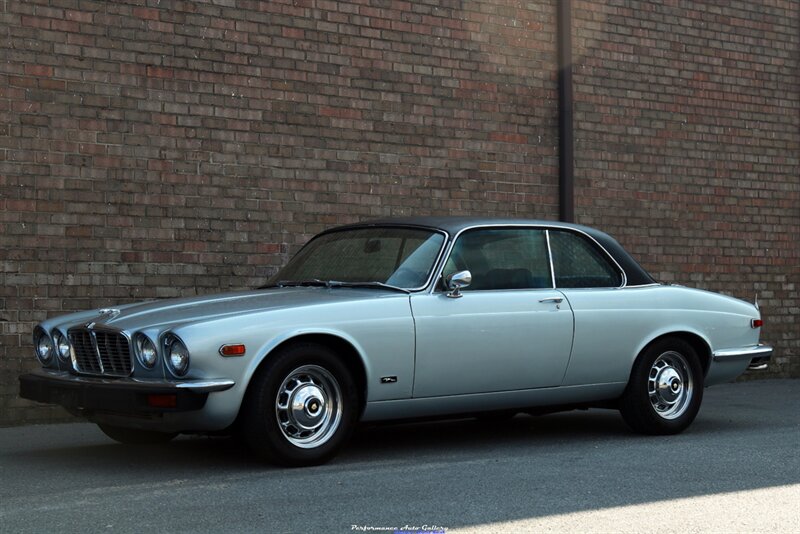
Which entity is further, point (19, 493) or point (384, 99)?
point (384, 99)

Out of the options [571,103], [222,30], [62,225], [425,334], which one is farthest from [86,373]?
[571,103]

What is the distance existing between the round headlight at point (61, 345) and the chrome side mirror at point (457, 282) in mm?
2221

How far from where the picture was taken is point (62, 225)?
351 inches

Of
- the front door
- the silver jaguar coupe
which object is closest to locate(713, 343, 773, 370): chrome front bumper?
the silver jaguar coupe

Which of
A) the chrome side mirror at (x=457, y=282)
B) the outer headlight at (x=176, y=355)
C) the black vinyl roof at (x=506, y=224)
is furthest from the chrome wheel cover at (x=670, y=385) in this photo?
the outer headlight at (x=176, y=355)

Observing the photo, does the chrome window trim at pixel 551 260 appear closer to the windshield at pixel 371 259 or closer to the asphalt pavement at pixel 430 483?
the windshield at pixel 371 259

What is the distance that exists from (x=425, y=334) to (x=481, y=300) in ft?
1.62

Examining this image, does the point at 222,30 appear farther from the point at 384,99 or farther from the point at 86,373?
the point at 86,373

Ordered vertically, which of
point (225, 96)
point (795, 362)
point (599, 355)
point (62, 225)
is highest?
point (225, 96)

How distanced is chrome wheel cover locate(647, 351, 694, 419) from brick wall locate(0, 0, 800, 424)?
3413 millimetres

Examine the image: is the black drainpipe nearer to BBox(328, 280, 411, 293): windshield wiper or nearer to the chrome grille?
BBox(328, 280, 411, 293): windshield wiper

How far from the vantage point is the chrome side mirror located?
22.5ft

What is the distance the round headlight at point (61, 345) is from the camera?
22.2ft

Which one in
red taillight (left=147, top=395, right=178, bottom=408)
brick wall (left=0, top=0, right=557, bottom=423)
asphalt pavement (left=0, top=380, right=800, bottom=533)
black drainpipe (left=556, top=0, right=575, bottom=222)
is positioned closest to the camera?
asphalt pavement (left=0, top=380, right=800, bottom=533)
